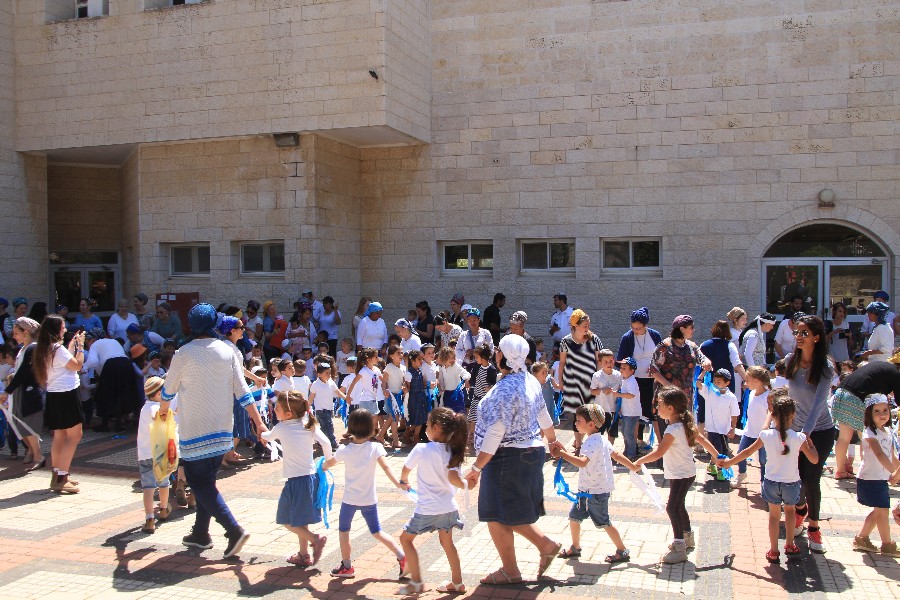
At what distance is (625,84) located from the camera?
14430 millimetres

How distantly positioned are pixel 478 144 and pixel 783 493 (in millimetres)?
10495

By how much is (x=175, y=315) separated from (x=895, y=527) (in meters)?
10.6

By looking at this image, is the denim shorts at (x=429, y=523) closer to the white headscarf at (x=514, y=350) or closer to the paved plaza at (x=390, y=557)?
the paved plaza at (x=390, y=557)

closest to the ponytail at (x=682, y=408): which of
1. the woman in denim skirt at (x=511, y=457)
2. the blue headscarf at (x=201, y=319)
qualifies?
the woman in denim skirt at (x=511, y=457)

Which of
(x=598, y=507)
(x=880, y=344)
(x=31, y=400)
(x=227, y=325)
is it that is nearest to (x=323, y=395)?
(x=227, y=325)

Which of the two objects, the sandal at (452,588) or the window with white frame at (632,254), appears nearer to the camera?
the sandal at (452,588)

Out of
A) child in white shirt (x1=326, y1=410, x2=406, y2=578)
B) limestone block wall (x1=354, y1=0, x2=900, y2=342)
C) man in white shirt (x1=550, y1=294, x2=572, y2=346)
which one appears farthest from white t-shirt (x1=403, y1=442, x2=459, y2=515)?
limestone block wall (x1=354, y1=0, x2=900, y2=342)

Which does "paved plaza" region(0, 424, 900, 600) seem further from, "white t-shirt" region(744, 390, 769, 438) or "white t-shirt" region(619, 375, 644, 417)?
"white t-shirt" region(619, 375, 644, 417)

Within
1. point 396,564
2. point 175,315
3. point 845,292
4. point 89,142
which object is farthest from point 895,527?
point 89,142

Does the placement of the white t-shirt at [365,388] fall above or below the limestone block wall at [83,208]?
below

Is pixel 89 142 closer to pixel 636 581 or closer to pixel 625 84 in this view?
pixel 625 84

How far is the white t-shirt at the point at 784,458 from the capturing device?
5.94 metres

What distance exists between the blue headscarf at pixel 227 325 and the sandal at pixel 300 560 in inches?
89.3

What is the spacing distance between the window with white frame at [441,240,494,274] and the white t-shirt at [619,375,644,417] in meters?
6.70
